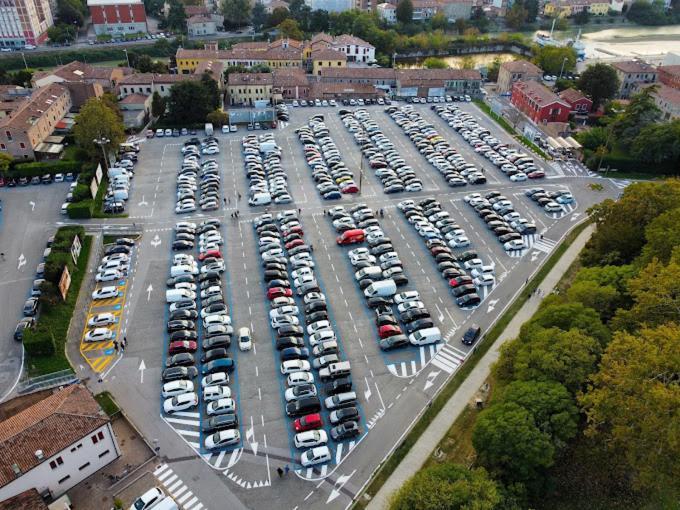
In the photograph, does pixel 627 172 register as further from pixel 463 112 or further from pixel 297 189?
pixel 297 189

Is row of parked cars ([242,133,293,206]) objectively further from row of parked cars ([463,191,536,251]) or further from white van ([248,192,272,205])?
row of parked cars ([463,191,536,251])

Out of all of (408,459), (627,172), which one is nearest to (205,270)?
(408,459)

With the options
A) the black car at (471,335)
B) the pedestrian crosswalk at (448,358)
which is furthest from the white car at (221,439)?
the black car at (471,335)

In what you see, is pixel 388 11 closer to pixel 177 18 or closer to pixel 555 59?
pixel 177 18

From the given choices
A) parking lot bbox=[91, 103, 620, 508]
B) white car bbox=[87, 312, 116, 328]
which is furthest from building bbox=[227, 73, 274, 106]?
white car bbox=[87, 312, 116, 328]

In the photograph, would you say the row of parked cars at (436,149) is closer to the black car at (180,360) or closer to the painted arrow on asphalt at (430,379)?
the painted arrow on asphalt at (430,379)

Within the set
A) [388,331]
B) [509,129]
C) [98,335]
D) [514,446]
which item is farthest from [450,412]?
[509,129]
